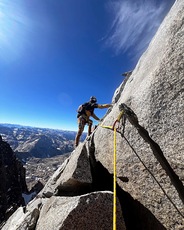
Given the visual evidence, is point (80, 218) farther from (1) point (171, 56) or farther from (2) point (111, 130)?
(1) point (171, 56)

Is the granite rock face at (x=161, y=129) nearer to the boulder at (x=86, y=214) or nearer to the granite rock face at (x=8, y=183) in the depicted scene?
the boulder at (x=86, y=214)

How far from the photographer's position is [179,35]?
7207 mm

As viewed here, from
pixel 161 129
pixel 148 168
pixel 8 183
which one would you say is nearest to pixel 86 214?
pixel 148 168

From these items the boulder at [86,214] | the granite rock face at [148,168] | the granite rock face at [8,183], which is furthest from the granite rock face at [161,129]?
the granite rock face at [8,183]

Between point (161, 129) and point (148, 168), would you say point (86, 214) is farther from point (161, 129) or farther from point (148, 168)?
point (161, 129)

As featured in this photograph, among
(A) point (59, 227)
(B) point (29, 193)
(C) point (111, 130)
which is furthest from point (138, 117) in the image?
(B) point (29, 193)

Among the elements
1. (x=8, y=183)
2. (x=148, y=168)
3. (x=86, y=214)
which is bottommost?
(x=86, y=214)

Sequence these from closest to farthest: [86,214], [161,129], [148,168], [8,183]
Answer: [86,214], [161,129], [148,168], [8,183]

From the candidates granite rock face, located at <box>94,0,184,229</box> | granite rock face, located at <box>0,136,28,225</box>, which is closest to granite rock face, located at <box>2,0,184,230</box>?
granite rock face, located at <box>94,0,184,229</box>

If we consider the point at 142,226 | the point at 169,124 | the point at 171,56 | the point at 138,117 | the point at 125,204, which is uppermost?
the point at 171,56

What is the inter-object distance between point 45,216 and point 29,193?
5037cm

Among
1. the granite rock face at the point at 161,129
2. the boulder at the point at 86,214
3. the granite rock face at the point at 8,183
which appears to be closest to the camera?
the granite rock face at the point at 161,129

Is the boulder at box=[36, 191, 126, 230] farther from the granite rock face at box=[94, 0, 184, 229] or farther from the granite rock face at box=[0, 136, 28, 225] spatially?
the granite rock face at box=[0, 136, 28, 225]

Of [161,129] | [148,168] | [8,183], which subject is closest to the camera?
[161,129]
